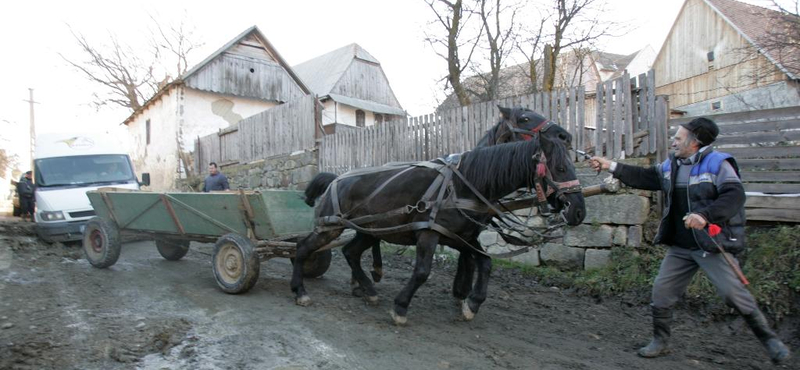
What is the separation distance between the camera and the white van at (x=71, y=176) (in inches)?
323

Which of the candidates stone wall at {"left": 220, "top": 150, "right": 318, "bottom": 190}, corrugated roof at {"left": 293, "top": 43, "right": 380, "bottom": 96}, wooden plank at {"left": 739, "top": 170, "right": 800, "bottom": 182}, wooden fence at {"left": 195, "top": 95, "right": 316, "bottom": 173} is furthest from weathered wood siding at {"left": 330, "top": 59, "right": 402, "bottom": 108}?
wooden plank at {"left": 739, "top": 170, "right": 800, "bottom": 182}

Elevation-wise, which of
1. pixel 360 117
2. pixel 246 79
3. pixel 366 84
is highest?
pixel 366 84

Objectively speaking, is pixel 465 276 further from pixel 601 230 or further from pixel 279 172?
pixel 279 172

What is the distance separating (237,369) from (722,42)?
916 inches

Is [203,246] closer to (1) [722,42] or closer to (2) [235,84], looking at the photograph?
(2) [235,84]

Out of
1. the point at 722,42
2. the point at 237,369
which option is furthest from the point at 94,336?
the point at 722,42

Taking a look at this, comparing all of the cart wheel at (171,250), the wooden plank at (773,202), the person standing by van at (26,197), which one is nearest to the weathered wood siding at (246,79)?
the person standing by van at (26,197)

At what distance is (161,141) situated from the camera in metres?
19.5

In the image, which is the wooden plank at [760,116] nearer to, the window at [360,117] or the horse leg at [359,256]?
the horse leg at [359,256]

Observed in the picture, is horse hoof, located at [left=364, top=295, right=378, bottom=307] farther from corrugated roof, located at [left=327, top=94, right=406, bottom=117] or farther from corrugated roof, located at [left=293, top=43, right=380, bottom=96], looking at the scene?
corrugated roof, located at [left=293, top=43, right=380, bottom=96]

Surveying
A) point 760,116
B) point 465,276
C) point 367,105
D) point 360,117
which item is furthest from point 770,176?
point 360,117

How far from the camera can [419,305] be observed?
4.85 metres

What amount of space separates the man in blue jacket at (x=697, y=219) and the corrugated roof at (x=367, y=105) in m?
25.0

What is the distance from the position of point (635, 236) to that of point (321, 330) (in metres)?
3.78
